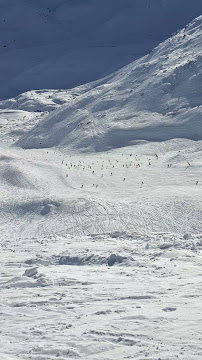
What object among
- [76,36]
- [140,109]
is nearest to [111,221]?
[140,109]

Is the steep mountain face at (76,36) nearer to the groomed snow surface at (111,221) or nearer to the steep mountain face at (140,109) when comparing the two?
the groomed snow surface at (111,221)

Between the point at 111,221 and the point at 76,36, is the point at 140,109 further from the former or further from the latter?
the point at 76,36

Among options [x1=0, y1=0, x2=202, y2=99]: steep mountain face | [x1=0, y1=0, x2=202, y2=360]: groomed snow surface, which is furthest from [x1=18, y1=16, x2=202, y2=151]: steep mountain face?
[x1=0, y1=0, x2=202, y2=99]: steep mountain face

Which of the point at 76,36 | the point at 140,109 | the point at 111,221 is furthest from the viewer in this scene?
the point at 76,36

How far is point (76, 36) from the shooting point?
206ft

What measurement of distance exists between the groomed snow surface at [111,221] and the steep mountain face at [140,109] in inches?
3.3

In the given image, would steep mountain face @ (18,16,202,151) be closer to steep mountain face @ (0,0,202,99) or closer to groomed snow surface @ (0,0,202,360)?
groomed snow surface @ (0,0,202,360)

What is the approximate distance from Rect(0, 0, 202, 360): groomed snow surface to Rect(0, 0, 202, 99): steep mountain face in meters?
17.2

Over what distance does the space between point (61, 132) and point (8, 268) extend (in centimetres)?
1910

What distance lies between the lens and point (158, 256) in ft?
50.3

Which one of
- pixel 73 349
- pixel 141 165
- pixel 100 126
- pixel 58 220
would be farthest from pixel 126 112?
pixel 73 349

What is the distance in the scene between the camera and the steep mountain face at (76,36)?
57.2 m

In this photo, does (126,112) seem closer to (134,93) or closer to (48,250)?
(134,93)

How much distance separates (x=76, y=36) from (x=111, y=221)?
153ft
